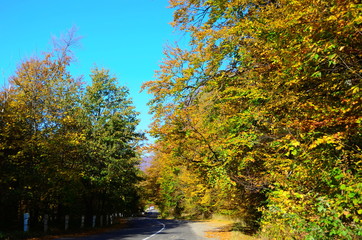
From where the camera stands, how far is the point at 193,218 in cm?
4141

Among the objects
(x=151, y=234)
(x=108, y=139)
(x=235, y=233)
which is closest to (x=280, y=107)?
(x=235, y=233)

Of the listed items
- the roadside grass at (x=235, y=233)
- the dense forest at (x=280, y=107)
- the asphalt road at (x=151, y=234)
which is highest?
the dense forest at (x=280, y=107)

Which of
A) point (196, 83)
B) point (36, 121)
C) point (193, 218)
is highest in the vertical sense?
point (36, 121)

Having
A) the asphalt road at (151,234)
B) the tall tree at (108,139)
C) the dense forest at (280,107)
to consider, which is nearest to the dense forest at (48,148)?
the tall tree at (108,139)

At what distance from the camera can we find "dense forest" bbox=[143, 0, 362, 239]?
404 cm

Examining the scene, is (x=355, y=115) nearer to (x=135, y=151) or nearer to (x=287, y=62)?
(x=287, y=62)

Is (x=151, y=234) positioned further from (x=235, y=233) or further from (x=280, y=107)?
(x=280, y=107)

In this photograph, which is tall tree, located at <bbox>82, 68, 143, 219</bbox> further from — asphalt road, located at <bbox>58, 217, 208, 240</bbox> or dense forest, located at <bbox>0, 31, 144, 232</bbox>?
asphalt road, located at <bbox>58, 217, 208, 240</bbox>

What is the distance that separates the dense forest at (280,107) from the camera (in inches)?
159

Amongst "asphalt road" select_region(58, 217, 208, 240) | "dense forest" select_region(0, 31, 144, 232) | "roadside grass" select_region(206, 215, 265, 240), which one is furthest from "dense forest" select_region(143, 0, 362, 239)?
"dense forest" select_region(0, 31, 144, 232)

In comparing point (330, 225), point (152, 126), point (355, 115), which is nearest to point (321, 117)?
point (355, 115)

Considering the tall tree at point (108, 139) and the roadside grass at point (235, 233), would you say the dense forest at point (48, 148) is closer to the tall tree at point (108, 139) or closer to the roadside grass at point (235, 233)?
the tall tree at point (108, 139)

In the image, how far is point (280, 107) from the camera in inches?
249

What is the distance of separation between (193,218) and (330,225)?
3966 centimetres
